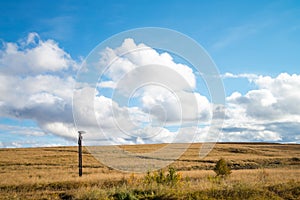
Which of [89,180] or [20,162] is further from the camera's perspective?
[20,162]

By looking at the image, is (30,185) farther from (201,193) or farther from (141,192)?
(201,193)

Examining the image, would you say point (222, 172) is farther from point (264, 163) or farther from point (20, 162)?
point (20, 162)

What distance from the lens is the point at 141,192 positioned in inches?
550

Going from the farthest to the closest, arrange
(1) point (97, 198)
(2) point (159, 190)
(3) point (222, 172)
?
1. (3) point (222, 172)
2. (2) point (159, 190)
3. (1) point (97, 198)

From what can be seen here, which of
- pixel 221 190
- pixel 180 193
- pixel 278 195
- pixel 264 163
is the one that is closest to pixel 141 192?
pixel 180 193

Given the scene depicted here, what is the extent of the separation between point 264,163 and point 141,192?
127 ft

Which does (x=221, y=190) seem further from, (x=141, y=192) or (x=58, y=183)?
(x=58, y=183)

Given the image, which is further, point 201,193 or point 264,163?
point 264,163

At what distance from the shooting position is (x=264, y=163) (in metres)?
48.6

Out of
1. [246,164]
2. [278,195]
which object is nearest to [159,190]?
[278,195]

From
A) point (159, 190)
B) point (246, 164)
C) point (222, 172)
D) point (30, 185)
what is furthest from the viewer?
point (246, 164)

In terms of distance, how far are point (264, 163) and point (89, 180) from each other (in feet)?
106

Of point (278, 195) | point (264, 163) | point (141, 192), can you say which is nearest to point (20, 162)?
point (264, 163)

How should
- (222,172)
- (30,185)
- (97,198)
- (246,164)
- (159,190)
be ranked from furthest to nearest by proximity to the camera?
1. (246,164)
2. (222,172)
3. (30,185)
4. (159,190)
5. (97,198)
